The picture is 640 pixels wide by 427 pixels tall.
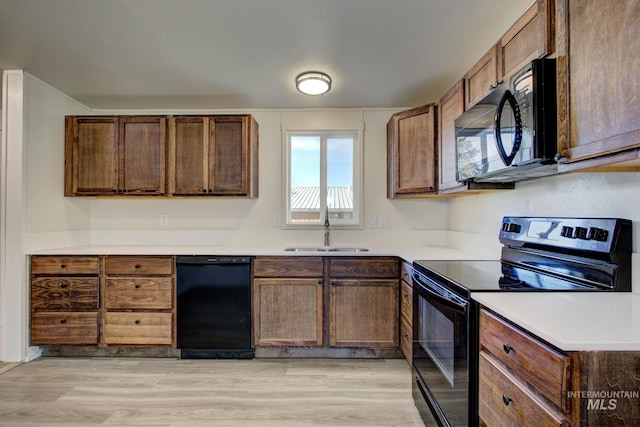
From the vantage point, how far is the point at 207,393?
84.0 inches

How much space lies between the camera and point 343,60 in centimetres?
227

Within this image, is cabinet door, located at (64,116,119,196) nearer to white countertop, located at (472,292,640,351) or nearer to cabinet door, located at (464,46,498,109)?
cabinet door, located at (464,46,498,109)

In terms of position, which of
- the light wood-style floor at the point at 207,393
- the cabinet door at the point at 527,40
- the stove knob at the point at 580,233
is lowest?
the light wood-style floor at the point at 207,393

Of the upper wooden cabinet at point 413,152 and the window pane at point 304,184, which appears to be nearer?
the upper wooden cabinet at point 413,152

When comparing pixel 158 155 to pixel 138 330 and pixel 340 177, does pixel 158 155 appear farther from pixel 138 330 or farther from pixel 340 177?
pixel 340 177

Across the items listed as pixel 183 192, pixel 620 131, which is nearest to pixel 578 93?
pixel 620 131

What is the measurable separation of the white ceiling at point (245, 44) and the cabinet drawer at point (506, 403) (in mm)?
1788

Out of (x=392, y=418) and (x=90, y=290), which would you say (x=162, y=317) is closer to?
(x=90, y=290)

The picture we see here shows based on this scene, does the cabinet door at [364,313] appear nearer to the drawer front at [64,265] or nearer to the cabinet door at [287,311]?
the cabinet door at [287,311]

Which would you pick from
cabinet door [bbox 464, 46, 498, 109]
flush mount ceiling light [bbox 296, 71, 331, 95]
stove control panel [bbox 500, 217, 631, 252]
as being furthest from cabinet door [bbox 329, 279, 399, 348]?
flush mount ceiling light [bbox 296, 71, 331, 95]

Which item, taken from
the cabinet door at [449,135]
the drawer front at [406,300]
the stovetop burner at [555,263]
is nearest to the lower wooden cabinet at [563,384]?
the stovetop burner at [555,263]

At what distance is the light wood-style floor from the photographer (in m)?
1.87

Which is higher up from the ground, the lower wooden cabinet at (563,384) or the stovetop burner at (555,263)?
the stovetop burner at (555,263)

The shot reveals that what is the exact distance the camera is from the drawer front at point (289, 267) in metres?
2.62
